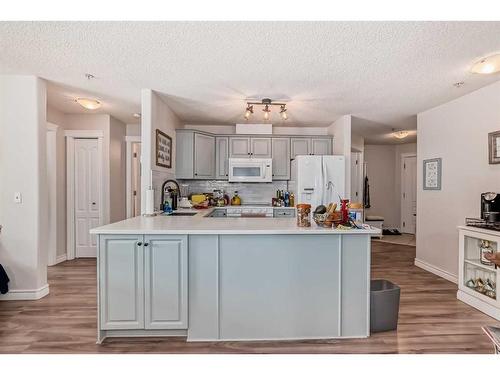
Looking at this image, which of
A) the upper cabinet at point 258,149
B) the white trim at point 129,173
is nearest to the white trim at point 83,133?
the white trim at point 129,173

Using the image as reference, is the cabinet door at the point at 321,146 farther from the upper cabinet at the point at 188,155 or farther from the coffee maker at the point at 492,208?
the coffee maker at the point at 492,208

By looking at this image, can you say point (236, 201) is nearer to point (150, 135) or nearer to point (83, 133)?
point (150, 135)

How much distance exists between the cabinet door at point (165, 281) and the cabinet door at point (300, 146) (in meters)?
3.39

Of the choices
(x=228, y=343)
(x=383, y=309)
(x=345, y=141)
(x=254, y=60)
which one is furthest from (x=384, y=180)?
(x=228, y=343)

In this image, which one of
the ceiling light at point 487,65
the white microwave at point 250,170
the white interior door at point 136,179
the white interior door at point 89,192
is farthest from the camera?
the white interior door at point 136,179

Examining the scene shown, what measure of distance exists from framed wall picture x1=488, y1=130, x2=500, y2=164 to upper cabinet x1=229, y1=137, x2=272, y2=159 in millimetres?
3016

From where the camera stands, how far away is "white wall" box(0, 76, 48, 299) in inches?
116

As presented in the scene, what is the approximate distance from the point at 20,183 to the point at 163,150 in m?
1.60

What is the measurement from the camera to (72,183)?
456cm

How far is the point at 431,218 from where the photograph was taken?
4.12 metres

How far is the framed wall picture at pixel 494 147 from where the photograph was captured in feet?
9.80

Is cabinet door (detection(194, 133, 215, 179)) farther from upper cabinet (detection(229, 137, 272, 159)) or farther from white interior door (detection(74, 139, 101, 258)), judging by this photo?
white interior door (detection(74, 139, 101, 258))

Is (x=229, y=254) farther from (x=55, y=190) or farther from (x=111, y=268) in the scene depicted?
(x=55, y=190)

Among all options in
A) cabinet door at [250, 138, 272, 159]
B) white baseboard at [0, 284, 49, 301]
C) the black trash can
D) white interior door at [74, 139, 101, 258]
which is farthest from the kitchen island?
cabinet door at [250, 138, 272, 159]
